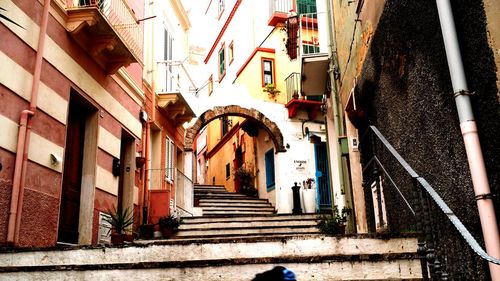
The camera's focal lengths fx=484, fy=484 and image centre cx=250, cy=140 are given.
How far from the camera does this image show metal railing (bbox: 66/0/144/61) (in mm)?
8234

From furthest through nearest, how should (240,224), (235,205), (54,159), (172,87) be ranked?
(235,205) → (172,87) → (240,224) → (54,159)

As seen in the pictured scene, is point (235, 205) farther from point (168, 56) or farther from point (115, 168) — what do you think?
point (115, 168)

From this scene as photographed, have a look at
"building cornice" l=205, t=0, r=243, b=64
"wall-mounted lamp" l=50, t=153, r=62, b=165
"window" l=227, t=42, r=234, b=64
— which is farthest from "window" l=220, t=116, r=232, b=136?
"wall-mounted lamp" l=50, t=153, r=62, b=165

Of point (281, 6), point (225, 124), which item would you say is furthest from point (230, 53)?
point (281, 6)

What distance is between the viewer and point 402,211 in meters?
5.68

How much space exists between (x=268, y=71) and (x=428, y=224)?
15.1m

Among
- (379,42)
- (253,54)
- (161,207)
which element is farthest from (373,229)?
(253,54)

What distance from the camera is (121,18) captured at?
9258mm

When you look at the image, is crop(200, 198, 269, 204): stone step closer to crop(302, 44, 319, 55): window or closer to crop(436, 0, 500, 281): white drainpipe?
crop(302, 44, 319, 55): window

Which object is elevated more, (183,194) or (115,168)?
(183,194)

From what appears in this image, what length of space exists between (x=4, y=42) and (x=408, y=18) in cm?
468

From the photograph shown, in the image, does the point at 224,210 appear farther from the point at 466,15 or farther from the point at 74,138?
the point at 466,15

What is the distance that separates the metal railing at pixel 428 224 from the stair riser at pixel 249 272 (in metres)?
0.50

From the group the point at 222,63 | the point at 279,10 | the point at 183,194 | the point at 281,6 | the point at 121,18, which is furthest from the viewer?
the point at 222,63
